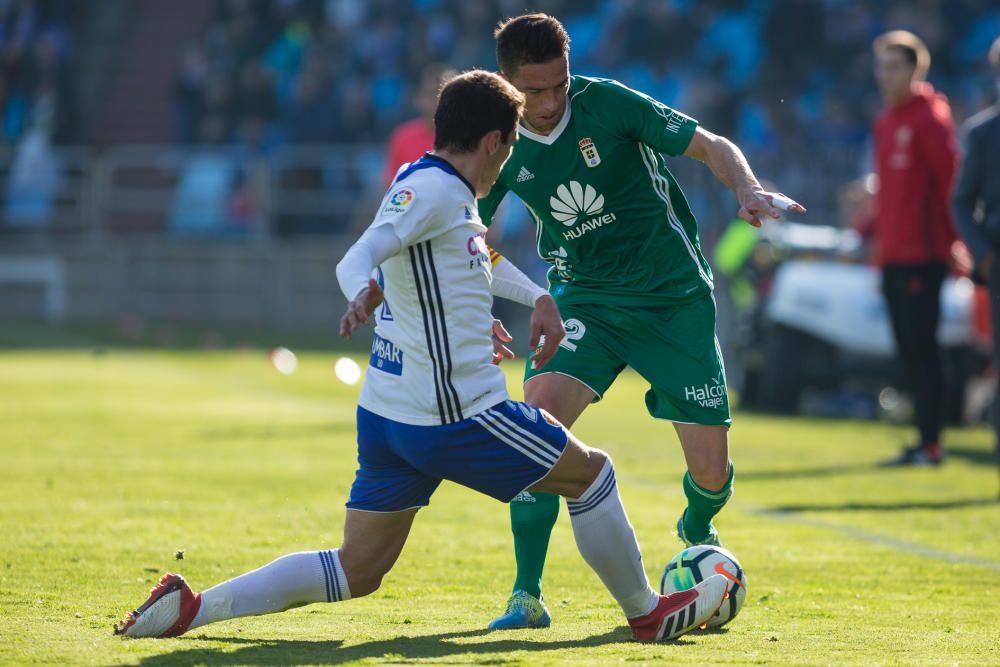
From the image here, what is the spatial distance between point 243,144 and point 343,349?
669cm

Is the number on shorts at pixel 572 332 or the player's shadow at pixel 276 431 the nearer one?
the number on shorts at pixel 572 332

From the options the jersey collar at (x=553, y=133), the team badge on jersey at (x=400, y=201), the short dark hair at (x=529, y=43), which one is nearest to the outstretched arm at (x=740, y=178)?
the jersey collar at (x=553, y=133)

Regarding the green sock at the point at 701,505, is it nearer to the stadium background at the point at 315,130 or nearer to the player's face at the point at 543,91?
the player's face at the point at 543,91

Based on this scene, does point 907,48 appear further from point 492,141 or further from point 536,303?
point 492,141

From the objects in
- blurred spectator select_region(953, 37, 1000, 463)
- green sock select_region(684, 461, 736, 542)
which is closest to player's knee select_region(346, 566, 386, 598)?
green sock select_region(684, 461, 736, 542)

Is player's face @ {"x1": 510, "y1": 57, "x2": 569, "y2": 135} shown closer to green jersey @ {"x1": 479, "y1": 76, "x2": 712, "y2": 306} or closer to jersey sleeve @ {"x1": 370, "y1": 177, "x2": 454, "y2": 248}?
green jersey @ {"x1": 479, "y1": 76, "x2": 712, "y2": 306}

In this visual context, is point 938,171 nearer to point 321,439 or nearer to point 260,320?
point 321,439

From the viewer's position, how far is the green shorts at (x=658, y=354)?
21.5 feet

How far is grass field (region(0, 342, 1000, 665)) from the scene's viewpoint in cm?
547

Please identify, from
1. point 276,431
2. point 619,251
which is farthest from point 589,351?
point 276,431

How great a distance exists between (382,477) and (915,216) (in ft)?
23.6

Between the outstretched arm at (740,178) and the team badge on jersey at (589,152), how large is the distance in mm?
393

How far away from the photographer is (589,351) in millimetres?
6555

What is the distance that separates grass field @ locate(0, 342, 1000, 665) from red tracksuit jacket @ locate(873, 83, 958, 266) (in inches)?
64.1
